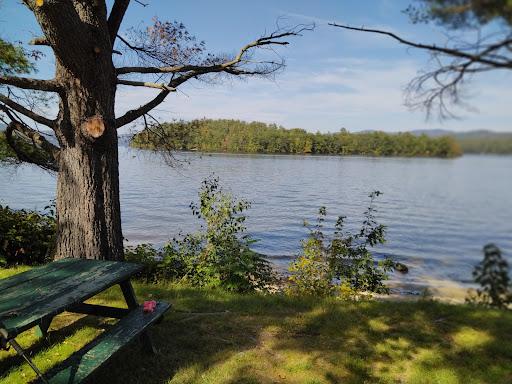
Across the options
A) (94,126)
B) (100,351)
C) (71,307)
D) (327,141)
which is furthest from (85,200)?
(327,141)

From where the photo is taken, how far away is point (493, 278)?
5.71 ft

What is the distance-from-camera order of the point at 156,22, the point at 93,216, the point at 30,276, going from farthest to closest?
the point at 156,22
the point at 93,216
the point at 30,276

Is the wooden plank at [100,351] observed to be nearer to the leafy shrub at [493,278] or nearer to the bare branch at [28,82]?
the leafy shrub at [493,278]

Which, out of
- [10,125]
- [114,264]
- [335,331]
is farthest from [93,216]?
[335,331]

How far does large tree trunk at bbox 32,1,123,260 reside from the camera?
5.35 m

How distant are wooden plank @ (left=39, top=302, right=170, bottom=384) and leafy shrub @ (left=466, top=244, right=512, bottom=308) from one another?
2.60 metres

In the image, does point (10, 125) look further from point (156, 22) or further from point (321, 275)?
point (321, 275)

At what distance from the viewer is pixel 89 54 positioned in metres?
5.22

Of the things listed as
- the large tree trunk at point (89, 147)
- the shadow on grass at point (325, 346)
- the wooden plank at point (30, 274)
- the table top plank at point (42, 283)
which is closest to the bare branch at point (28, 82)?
the large tree trunk at point (89, 147)

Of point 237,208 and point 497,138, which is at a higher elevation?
point 497,138

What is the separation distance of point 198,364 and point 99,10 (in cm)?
465

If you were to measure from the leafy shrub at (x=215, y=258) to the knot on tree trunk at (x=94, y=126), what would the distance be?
100 inches

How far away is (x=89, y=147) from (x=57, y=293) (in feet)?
9.01

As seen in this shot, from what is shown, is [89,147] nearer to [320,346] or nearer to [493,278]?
[320,346]
